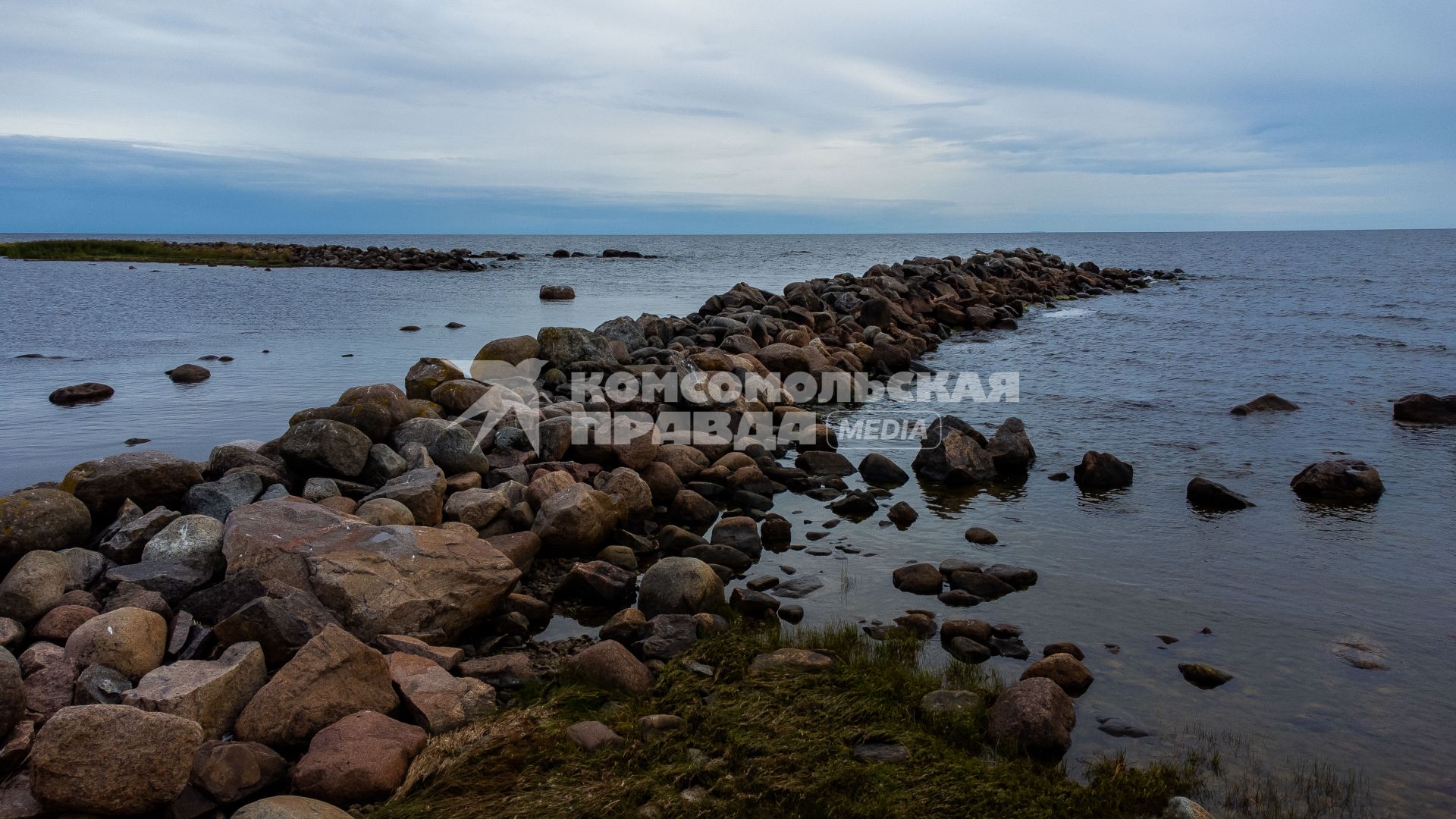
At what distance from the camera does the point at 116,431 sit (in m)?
14.1

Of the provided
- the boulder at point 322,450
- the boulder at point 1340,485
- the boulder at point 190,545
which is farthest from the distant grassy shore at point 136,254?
the boulder at point 1340,485

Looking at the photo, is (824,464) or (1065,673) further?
(824,464)

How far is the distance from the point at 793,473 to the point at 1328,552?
6252 mm

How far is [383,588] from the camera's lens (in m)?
6.90

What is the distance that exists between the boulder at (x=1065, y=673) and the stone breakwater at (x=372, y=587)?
2 cm

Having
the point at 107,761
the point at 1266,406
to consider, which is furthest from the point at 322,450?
the point at 1266,406

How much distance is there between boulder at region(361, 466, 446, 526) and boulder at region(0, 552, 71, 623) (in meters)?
2.51

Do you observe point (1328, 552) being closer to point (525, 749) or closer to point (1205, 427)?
point (1205, 427)

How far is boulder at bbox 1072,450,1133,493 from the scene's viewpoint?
11.6 meters

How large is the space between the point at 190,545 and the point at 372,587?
183 centimetres

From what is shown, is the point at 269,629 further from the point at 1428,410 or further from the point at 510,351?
the point at 1428,410

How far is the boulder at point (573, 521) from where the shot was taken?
886 cm

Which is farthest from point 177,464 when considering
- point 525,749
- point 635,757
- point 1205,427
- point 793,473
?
point 1205,427

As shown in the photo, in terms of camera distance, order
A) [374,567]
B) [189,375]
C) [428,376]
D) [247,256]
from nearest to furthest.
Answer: [374,567]
[428,376]
[189,375]
[247,256]
